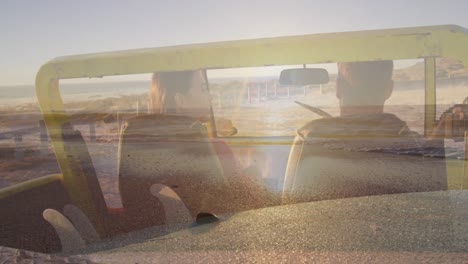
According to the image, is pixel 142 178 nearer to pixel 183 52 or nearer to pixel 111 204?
pixel 111 204

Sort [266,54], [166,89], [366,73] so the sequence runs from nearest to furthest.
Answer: [266,54], [366,73], [166,89]

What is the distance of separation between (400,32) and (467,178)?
951 mm

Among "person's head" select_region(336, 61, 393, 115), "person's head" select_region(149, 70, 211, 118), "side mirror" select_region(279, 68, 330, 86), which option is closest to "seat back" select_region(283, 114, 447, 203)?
"person's head" select_region(336, 61, 393, 115)

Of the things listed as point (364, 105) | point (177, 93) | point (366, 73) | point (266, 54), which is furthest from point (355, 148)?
point (177, 93)

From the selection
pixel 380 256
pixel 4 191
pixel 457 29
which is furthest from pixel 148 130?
pixel 457 29

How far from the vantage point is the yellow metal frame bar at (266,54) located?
6.70 ft

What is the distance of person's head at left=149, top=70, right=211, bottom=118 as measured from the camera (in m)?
2.42

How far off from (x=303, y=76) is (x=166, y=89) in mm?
744

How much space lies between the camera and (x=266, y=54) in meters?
2.12

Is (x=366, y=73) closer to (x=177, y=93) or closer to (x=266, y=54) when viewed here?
(x=266, y=54)

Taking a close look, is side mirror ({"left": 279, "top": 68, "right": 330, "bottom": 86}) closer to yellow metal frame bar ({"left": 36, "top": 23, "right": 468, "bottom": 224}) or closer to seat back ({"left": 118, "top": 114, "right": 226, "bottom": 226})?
yellow metal frame bar ({"left": 36, "top": 23, "right": 468, "bottom": 224})

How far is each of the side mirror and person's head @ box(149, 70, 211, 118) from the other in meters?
0.43

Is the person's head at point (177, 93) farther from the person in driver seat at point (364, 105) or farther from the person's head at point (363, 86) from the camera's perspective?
the person's head at point (363, 86)

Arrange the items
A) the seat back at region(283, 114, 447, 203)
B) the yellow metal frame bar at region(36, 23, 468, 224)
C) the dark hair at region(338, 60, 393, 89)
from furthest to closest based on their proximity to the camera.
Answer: the seat back at region(283, 114, 447, 203) < the dark hair at region(338, 60, 393, 89) < the yellow metal frame bar at region(36, 23, 468, 224)
